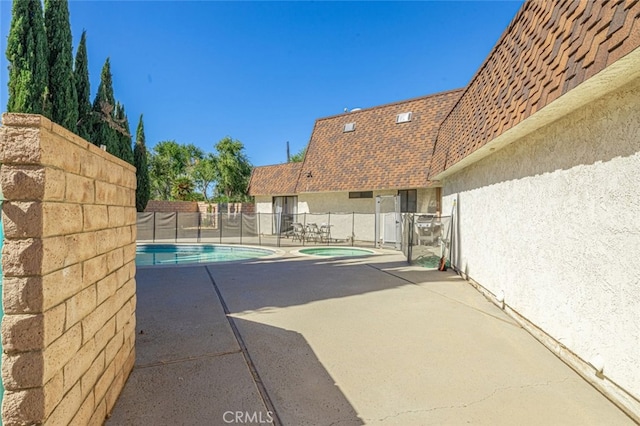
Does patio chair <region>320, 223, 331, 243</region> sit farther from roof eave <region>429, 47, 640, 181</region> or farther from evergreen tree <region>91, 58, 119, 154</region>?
roof eave <region>429, 47, 640, 181</region>

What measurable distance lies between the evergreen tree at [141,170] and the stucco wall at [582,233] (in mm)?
18650

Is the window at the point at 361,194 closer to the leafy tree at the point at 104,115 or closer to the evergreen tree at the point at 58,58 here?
the leafy tree at the point at 104,115

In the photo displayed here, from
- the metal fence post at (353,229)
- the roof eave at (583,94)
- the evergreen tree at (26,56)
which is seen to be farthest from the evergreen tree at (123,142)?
the roof eave at (583,94)

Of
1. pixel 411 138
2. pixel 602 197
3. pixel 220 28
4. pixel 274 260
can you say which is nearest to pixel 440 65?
pixel 411 138

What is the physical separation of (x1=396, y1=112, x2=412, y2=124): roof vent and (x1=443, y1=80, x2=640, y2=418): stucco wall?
457 inches

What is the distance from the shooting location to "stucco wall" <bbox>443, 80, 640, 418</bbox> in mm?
2633

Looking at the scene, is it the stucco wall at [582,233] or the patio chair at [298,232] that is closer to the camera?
the stucco wall at [582,233]

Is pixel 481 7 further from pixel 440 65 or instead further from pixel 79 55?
pixel 79 55

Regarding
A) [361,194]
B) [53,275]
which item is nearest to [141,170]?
[361,194]

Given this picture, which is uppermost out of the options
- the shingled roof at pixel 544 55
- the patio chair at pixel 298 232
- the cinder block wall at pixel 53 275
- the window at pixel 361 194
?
the shingled roof at pixel 544 55

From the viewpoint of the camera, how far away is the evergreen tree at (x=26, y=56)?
10.2 m

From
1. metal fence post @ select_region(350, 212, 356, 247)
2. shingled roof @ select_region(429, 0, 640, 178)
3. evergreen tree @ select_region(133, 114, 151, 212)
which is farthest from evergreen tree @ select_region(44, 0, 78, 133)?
shingled roof @ select_region(429, 0, 640, 178)

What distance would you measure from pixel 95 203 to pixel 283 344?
2.56m

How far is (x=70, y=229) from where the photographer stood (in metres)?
1.80
